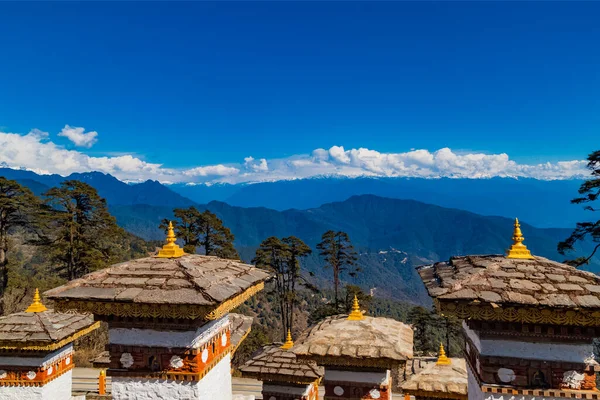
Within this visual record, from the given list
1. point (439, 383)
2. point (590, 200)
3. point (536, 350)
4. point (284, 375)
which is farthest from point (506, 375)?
point (590, 200)

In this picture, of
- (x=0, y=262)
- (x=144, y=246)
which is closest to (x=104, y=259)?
(x=0, y=262)

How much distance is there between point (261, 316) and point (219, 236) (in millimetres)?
26530

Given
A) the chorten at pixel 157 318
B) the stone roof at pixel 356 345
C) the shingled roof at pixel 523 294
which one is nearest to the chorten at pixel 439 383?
the stone roof at pixel 356 345

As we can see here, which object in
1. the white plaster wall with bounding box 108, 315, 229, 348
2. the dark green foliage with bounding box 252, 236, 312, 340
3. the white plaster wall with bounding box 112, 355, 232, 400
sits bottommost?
the white plaster wall with bounding box 112, 355, 232, 400

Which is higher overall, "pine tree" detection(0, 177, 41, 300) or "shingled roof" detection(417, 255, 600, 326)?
"pine tree" detection(0, 177, 41, 300)

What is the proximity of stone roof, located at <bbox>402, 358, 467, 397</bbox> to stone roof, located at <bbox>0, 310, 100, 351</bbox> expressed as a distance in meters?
7.80

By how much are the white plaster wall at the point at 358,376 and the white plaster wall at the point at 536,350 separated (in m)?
3.00

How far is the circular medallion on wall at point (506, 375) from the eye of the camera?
4.95 m

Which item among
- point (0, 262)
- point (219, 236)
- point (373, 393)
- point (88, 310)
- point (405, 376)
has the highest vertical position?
point (219, 236)

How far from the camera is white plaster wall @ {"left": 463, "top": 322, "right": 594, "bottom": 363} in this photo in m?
4.82

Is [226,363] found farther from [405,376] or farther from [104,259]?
[104,259]

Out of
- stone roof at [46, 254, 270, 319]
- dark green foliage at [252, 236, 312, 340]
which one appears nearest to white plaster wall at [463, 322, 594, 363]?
stone roof at [46, 254, 270, 319]

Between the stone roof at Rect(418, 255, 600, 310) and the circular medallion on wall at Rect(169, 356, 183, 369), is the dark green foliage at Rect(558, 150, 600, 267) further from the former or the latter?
the circular medallion on wall at Rect(169, 356, 183, 369)

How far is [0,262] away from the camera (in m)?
25.3
